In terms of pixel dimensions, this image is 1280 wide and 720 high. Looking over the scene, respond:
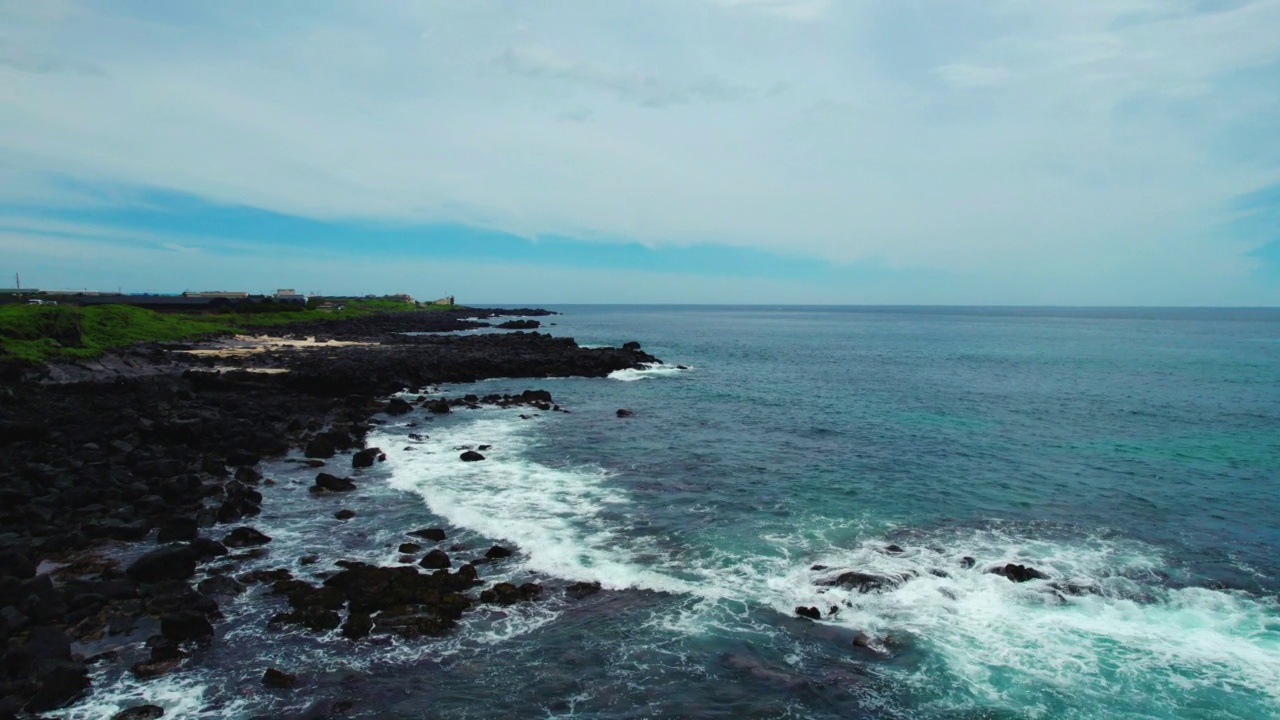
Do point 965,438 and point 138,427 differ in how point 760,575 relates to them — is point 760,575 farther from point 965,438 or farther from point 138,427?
point 138,427

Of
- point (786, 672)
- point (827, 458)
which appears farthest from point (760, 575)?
point (827, 458)

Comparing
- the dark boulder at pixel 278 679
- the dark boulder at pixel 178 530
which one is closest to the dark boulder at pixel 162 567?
the dark boulder at pixel 178 530

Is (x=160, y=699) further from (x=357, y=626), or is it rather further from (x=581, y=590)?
(x=581, y=590)

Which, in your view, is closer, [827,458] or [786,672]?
[786,672]

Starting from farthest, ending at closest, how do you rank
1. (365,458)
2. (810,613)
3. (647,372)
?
1. (647,372)
2. (365,458)
3. (810,613)

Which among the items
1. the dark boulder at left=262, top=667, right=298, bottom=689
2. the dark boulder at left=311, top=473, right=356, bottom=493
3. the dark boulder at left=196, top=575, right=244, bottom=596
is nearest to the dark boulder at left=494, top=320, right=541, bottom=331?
the dark boulder at left=311, top=473, right=356, bottom=493

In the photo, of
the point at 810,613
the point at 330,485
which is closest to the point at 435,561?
the point at 330,485
